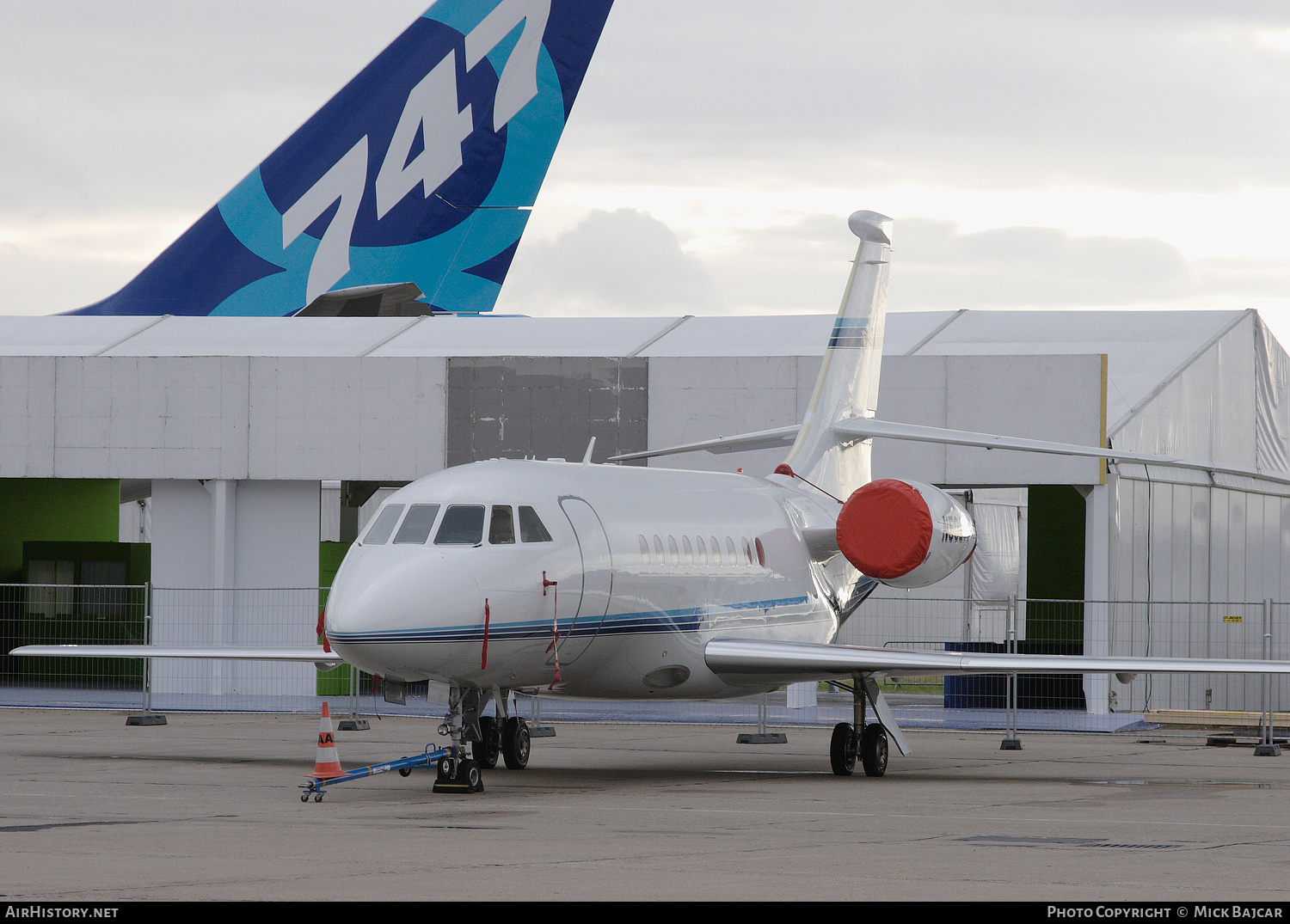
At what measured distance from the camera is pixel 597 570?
1562cm

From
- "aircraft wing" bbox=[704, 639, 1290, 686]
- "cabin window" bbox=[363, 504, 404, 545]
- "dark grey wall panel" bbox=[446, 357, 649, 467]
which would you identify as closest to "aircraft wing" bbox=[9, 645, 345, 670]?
"cabin window" bbox=[363, 504, 404, 545]

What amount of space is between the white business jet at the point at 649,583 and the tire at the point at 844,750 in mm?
24

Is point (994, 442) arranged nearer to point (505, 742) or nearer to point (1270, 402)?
point (505, 742)

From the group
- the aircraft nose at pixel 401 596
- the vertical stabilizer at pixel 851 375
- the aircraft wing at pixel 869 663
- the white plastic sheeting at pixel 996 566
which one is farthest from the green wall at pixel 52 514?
the aircraft nose at pixel 401 596

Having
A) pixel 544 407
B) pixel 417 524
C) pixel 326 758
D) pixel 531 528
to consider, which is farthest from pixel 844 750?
pixel 544 407

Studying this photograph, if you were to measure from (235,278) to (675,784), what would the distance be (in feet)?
55.8

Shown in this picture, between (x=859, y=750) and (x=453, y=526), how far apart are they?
544 cm

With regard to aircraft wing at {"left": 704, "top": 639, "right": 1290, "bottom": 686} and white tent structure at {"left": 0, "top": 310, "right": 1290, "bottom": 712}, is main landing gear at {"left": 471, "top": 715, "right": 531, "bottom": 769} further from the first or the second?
white tent structure at {"left": 0, "top": 310, "right": 1290, "bottom": 712}

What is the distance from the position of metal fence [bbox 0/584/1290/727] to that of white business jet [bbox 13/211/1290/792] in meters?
4.34

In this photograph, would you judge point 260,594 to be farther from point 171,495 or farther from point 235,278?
point 235,278

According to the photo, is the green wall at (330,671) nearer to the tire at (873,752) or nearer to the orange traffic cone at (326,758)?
the tire at (873,752)

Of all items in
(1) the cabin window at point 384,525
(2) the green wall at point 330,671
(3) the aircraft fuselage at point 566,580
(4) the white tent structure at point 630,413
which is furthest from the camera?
(2) the green wall at point 330,671

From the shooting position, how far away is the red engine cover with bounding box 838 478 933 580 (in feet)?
60.3

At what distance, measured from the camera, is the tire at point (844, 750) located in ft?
57.8
